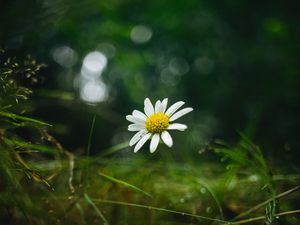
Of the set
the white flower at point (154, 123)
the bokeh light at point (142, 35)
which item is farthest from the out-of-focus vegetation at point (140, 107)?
the white flower at point (154, 123)

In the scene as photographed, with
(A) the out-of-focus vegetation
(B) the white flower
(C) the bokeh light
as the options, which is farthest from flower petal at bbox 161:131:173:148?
(C) the bokeh light

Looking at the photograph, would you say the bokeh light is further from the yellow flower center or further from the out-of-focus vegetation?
the yellow flower center

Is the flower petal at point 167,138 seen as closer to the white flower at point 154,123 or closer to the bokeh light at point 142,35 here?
the white flower at point 154,123

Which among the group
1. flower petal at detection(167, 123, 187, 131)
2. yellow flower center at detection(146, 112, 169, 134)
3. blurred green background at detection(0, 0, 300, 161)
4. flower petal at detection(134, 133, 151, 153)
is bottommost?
flower petal at detection(134, 133, 151, 153)

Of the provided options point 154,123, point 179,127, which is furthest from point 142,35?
point 179,127

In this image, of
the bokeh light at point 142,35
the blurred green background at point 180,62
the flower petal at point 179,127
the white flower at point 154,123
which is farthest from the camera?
the bokeh light at point 142,35

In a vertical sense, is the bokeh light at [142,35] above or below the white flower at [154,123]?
above
